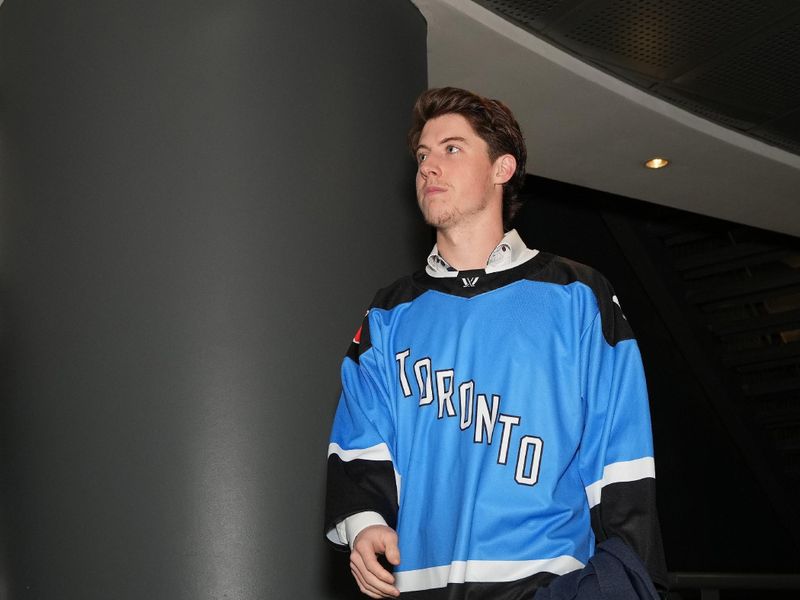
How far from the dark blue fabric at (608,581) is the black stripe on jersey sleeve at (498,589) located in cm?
4

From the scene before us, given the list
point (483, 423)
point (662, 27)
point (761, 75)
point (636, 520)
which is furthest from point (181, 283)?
point (761, 75)

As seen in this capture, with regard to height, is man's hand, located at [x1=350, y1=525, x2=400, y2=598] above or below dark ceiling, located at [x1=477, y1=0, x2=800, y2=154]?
below

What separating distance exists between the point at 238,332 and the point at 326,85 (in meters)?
0.85

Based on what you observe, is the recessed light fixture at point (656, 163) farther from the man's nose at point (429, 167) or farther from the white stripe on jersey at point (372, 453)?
the white stripe on jersey at point (372, 453)

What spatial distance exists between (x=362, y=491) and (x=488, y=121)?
2.80 ft

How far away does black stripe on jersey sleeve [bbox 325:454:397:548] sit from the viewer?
1873 millimetres

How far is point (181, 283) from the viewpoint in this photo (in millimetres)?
2787

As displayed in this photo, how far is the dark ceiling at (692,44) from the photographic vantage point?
3.93m

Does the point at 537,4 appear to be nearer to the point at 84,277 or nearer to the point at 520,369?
the point at 84,277

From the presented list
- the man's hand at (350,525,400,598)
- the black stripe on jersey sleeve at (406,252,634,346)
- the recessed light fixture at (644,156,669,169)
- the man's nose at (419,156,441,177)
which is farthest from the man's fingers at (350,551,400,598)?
the recessed light fixture at (644,156,669,169)

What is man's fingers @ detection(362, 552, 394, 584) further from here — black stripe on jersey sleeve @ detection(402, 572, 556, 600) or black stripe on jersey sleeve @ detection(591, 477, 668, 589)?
black stripe on jersey sleeve @ detection(591, 477, 668, 589)

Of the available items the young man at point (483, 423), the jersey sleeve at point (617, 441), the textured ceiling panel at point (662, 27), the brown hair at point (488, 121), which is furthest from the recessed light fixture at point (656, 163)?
the jersey sleeve at point (617, 441)

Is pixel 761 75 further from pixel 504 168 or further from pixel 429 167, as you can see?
pixel 429 167

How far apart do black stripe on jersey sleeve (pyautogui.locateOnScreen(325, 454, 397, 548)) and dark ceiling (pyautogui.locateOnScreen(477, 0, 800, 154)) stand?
8.27 ft
